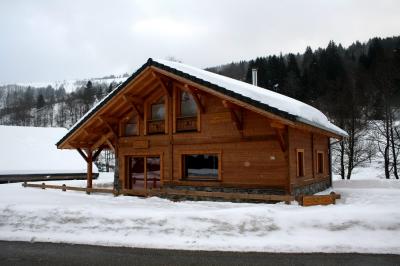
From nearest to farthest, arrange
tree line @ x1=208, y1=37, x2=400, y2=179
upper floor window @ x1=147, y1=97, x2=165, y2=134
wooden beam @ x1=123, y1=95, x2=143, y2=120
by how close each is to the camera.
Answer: wooden beam @ x1=123, y1=95, x2=143, y2=120
upper floor window @ x1=147, y1=97, x2=165, y2=134
tree line @ x1=208, y1=37, x2=400, y2=179

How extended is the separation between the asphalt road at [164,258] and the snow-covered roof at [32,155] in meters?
25.5

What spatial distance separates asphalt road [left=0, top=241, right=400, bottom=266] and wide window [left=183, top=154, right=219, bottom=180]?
7.05 m

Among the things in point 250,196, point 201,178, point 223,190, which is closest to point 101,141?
point 201,178

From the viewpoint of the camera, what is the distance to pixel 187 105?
15969 mm

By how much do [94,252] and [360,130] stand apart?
27.9 meters

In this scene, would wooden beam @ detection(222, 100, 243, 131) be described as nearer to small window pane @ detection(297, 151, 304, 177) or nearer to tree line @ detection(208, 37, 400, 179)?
small window pane @ detection(297, 151, 304, 177)

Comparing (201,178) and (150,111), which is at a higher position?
(150,111)

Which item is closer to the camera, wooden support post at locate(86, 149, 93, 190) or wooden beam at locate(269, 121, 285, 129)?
wooden beam at locate(269, 121, 285, 129)

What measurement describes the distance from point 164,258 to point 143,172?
A: 33.6 feet

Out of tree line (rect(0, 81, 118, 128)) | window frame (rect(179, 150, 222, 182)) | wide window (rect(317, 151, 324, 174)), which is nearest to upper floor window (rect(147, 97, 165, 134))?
window frame (rect(179, 150, 222, 182))

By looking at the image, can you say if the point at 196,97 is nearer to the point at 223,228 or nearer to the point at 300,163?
the point at 300,163

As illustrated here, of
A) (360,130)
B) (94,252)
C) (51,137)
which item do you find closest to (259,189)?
(94,252)

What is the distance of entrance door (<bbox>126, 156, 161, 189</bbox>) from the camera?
1682 cm

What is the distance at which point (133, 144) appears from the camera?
17.2 m
